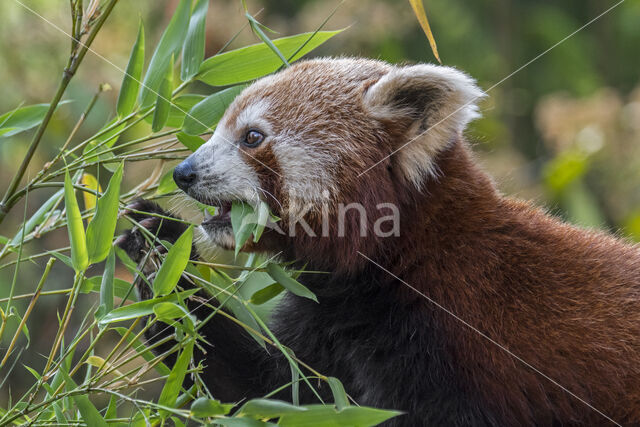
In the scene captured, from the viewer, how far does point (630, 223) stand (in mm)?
5547

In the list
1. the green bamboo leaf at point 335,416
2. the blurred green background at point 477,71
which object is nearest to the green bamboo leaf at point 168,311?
the green bamboo leaf at point 335,416

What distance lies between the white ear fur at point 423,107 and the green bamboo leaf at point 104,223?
35.1 inches

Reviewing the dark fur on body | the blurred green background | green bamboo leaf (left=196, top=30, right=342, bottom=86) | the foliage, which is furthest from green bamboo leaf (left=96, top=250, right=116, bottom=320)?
the blurred green background

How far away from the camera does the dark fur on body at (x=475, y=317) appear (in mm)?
2223

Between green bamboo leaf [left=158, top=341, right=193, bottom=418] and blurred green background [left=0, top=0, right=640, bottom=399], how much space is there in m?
2.42

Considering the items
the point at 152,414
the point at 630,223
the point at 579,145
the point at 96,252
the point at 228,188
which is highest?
the point at 579,145

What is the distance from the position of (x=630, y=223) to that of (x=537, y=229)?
3.44 meters

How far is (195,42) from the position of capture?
86.5 inches

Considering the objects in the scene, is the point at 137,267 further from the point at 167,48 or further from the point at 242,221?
the point at 167,48

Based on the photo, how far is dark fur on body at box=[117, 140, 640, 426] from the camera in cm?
222

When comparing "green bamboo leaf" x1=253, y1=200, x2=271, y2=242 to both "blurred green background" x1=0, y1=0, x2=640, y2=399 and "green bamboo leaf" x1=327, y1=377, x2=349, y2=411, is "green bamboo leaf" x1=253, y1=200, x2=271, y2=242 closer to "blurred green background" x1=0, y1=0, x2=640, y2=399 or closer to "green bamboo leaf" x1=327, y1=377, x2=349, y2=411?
"green bamboo leaf" x1=327, y1=377, x2=349, y2=411

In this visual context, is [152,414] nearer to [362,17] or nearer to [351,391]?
[351,391]

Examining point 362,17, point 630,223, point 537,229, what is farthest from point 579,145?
point 537,229

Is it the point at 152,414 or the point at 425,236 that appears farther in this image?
the point at 425,236
